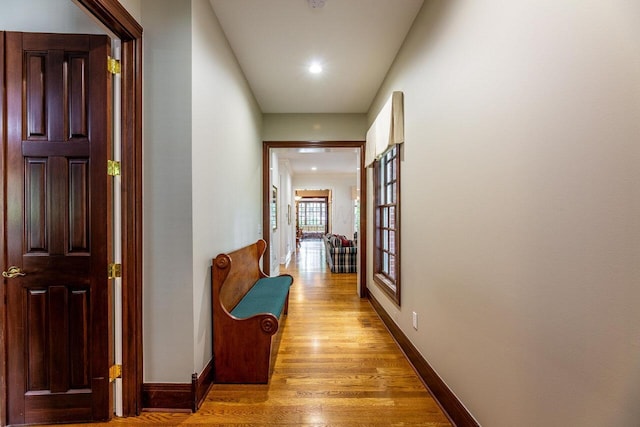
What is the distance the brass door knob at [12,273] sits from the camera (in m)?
1.68

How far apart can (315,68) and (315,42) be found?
463 mm

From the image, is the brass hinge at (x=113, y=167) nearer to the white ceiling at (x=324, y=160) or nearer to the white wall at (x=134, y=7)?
the white wall at (x=134, y=7)

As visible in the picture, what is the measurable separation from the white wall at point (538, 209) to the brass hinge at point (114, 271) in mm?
2049

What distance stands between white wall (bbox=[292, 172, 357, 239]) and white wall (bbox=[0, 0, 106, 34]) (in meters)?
9.59

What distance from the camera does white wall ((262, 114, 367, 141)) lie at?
4.42 m

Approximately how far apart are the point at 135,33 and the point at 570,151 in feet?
7.59

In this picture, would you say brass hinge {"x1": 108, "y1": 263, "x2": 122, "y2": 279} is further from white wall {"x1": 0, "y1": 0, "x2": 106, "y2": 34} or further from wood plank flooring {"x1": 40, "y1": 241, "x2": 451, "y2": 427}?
white wall {"x1": 0, "y1": 0, "x2": 106, "y2": 34}

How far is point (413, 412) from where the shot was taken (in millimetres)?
1828

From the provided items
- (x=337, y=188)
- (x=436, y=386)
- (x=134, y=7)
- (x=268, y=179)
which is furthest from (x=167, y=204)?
(x=337, y=188)

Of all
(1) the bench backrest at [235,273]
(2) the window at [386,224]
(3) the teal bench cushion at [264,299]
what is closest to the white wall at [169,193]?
(1) the bench backrest at [235,273]

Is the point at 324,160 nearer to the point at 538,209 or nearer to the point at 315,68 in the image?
the point at 315,68

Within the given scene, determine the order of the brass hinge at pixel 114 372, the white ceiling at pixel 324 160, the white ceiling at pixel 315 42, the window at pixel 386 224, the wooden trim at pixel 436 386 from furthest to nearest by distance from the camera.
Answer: the white ceiling at pixel 324 160
the window at pixel 386 224
the white ceiling at pixel 315 42
the brass hinge at pixel 114 372
the wooden trim at pixel 436 386

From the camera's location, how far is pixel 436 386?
1.94 m

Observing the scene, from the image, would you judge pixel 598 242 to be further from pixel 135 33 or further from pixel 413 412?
pixel 135 33
